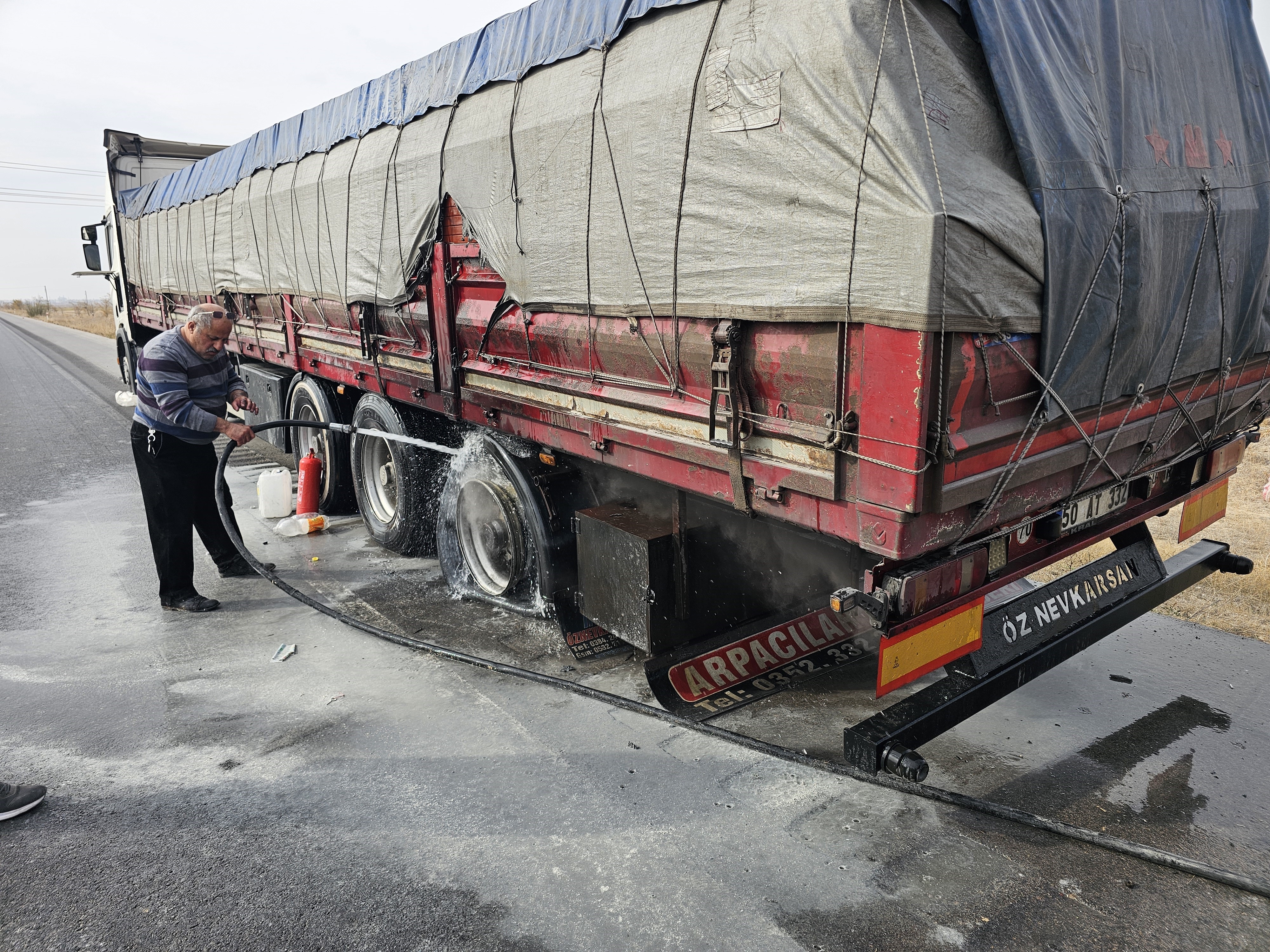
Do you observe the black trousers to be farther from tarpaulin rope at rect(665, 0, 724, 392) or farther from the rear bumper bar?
the rear bumper bar

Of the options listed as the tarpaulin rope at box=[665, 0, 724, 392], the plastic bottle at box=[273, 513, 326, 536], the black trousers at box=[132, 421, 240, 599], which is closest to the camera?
the tarpaulin rope at box=[665, 0, 724, 392]

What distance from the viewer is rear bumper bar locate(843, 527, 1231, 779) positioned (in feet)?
8.77

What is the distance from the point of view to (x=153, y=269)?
11148 millimetres

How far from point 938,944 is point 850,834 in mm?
516

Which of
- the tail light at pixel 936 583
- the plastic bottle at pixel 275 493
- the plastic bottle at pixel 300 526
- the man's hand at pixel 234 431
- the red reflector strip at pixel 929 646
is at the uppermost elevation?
the man's hand at pixel 234 431

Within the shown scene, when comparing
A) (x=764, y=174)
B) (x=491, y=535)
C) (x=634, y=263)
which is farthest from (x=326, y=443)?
(x=764, y=174)

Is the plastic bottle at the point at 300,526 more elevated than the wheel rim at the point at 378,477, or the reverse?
the wheel rim at the point at 378,477

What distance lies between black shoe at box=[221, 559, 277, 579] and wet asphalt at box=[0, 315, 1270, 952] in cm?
80

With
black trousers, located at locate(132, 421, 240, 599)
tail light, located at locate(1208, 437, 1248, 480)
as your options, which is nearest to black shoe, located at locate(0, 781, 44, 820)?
black trousers, located at locate(132, 421, 240, 599)

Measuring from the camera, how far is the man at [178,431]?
4996 millimetres

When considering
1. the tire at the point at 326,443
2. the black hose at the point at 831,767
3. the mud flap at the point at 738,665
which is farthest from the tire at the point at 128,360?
the mud flap at the point at 738,665

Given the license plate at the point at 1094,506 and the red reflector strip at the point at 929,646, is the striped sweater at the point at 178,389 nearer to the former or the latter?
the red reflector strip at the point at 929,646

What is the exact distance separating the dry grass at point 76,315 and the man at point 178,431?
1268 inches

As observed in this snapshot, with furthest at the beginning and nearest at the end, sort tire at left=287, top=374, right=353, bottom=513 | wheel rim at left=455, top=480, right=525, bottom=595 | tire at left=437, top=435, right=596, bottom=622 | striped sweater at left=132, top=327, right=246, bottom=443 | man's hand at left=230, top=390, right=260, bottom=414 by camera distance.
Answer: tire at left=287, top=374, right=353, bottom=513 < man's hand at left=230, top=390, right=260, bottom=414 < striped sweater at left=132, top=327, right=246, bottom=443 < wheel rim at left=455, top=480, right=525, bottom=595 < tire at left=437, top=435, right=596, bottom=622
